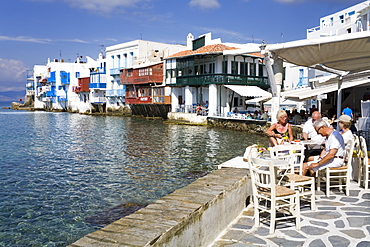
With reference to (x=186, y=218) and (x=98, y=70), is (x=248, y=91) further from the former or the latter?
(x=98, y=70)

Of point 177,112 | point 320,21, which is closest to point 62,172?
point 177,112

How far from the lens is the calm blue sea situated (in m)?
7.34

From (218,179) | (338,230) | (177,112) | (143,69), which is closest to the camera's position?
(338,230)

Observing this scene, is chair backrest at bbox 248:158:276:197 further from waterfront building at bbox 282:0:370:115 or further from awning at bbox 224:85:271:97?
awning at bbox 224:85:271:97

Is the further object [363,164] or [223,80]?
[223,80]

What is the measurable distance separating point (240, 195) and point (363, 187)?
2876mm

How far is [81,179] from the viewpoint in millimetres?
11617

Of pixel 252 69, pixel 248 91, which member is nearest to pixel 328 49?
pixel 248 91

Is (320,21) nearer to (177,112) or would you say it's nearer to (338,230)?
(177,112)

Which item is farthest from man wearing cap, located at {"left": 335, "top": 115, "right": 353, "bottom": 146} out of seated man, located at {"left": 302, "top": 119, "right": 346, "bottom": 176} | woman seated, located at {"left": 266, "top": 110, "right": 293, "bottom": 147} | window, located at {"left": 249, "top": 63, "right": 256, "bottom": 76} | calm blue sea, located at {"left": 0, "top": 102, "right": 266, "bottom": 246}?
window, located at {"left": 249, "top": 63, "right": 256, "bottom": 76}

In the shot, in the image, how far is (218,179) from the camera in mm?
4891

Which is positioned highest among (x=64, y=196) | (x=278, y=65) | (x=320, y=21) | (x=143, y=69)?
(x=320, y=21)

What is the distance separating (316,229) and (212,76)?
3164 centimetres

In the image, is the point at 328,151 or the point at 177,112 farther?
the point at 177,112
